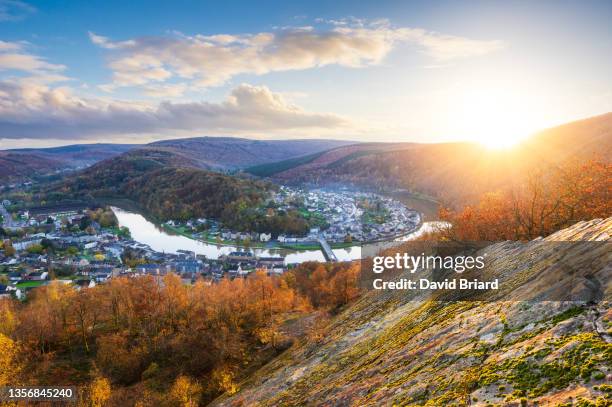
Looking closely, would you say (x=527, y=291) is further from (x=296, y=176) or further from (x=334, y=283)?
(x=296, y=176)

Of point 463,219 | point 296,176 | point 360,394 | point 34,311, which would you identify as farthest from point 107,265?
point 296,176

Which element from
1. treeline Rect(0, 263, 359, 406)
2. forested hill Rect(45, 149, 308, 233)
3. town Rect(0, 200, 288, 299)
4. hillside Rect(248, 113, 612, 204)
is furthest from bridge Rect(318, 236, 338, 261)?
hillside Rect(248, 113, 612, 204)

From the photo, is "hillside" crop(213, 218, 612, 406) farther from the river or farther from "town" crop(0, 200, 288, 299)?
the river

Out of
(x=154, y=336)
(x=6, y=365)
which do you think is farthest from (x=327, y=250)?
(x=6, y=365)

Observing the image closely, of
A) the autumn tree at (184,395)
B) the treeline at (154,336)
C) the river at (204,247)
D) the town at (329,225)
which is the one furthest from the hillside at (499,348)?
the town at (329,225)

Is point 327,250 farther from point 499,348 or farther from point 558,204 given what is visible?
point 499,348
